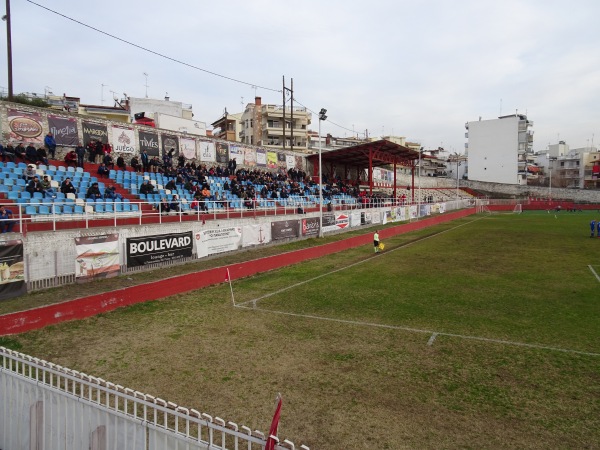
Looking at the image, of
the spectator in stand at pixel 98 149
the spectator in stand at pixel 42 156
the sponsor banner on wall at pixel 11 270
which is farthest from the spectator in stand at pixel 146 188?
the sponsor banner on wall at pixel 11 270

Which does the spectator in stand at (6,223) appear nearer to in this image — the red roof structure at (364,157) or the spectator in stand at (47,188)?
the spectator in stand at (47,188)

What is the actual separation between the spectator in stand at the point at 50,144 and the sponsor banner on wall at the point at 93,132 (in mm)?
2702

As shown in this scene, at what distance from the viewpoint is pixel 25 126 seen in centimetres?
2295

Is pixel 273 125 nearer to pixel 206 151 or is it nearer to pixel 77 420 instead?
pixel 206 151

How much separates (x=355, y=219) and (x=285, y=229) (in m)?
13.2

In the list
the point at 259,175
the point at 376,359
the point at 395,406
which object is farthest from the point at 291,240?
the point at 395,406

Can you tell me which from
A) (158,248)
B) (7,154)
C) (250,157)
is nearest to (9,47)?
(7,154)

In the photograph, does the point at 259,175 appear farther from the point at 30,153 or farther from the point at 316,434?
the point at 316,434

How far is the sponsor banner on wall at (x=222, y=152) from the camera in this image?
37625 millimetres

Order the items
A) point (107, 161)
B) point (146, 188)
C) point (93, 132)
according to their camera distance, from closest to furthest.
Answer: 1. point (146, 188)
2. point (107, 161)
3. point (93, 132)

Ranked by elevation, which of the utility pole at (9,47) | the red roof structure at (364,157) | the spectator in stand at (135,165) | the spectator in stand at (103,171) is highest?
the utility pole at (9,47)

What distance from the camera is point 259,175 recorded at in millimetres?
38344

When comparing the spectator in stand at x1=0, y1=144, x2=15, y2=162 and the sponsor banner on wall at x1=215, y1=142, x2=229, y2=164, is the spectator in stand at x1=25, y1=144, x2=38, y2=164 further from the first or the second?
the sponsor banner on wall at x1=215, y1=142, x2=229, y2=164

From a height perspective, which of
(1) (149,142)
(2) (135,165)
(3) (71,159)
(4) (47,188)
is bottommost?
(4) (47,188)
